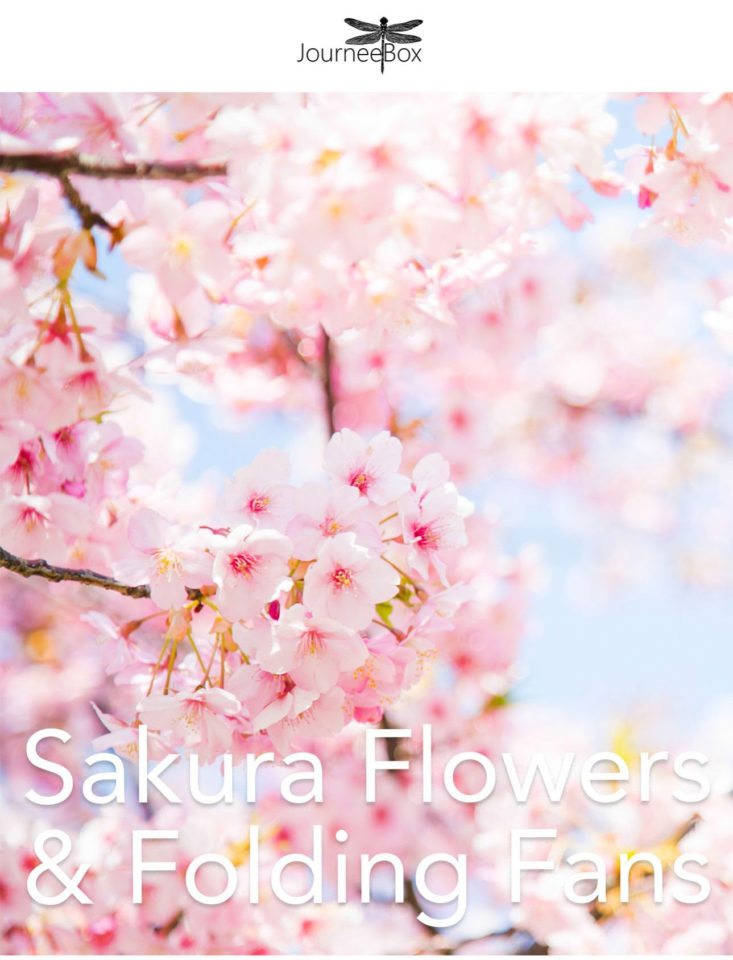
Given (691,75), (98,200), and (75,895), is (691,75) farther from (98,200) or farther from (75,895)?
(75,895)

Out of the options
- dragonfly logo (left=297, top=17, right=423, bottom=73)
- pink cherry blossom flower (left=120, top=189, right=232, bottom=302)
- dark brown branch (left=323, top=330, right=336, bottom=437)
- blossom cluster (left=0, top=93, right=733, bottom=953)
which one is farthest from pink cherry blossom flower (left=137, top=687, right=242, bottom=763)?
dragonfly logo (left=297, top=17, right=423, bottom=73)

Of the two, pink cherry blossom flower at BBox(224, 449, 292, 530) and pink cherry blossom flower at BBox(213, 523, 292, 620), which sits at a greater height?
pink cherry blossom flower at BBox(224, 449, 292, 530)

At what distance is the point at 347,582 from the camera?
35.6 inches

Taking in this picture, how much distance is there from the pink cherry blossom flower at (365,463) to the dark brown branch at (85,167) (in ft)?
1.13

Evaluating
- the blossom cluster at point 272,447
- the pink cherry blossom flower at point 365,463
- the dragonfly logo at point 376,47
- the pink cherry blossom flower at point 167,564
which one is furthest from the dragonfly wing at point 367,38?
the pink cherry blossom flower at point 167,564

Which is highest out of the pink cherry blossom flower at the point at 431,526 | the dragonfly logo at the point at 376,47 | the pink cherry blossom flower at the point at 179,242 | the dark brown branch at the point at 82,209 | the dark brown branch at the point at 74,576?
the dragonfly logo at the point at 376,47

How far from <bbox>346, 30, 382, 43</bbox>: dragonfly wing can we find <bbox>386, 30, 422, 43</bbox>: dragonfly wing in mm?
15

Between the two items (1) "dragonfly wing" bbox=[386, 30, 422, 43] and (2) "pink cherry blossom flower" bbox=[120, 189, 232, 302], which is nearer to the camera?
(2) "pink cherry blossom flower" bbox=[120, 189, 232, 302]

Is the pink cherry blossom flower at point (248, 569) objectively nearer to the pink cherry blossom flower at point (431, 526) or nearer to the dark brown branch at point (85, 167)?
the pink cherry blossom flower at point (431, 526)

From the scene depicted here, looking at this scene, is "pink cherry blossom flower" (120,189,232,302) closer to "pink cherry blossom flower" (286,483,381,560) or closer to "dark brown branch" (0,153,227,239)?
"dark brown branch" (0,153,227,239)

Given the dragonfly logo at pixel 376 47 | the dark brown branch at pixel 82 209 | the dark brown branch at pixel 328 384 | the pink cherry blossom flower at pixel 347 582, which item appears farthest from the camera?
the dark brown branch at pixel 328 384

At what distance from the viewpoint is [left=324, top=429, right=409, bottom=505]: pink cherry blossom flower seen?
961 millimetres

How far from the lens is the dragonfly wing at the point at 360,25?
1279 millimetres

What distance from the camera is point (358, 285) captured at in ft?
3.64
